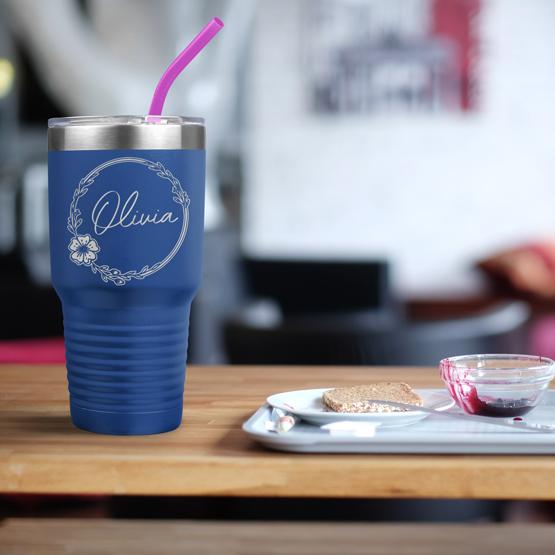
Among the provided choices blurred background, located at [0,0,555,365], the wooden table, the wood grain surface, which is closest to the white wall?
blurred background, located at [0,0,555,365]

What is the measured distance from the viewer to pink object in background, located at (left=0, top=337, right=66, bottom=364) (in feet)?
6.85

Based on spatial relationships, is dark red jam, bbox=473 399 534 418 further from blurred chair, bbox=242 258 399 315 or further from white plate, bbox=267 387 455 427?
blurred chair, bbox=242 258 399 315

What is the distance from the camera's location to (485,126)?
17.1 feet

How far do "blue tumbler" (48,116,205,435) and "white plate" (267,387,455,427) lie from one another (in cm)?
7

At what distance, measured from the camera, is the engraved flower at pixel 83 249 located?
610 mm

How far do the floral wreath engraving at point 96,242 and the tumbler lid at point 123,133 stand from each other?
0.01m

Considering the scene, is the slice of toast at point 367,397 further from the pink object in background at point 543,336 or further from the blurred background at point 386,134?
the blurred background at point 386,134

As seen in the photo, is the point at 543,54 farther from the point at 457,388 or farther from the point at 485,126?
the point at 457,388

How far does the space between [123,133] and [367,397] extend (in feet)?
0.73

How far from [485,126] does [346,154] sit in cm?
72

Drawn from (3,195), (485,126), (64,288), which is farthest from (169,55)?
(64,288)

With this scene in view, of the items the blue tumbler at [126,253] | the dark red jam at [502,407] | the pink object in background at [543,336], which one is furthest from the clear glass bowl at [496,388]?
the pink object in background at [543,336]

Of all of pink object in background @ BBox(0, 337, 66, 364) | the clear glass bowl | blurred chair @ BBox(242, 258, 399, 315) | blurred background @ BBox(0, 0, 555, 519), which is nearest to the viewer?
the clear glass bowl

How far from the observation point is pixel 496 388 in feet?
2.09
